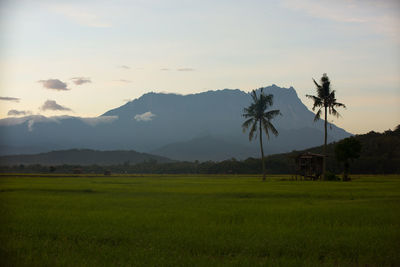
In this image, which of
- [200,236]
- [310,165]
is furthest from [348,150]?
[200,236]

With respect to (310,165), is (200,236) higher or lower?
lower

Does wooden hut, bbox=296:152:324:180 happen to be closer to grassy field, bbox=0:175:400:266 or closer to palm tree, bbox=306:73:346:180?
palm tree, bbox=306:73:346:180

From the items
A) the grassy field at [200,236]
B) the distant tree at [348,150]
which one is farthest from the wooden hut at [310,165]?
the grassy field at [200,236]

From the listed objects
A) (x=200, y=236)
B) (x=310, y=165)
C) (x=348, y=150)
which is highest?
(x=348, y=150)

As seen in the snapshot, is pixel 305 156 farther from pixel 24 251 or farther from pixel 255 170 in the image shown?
pixel 24 251

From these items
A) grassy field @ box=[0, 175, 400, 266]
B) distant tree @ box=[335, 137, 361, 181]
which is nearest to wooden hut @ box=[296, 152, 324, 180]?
distant tree @ box=[335, 137, 361, 181]

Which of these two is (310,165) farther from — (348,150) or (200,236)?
(200,236)

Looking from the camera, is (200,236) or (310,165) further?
(310,165)

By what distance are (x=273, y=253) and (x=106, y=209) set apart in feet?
39.5

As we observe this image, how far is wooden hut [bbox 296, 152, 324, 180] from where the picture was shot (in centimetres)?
6762

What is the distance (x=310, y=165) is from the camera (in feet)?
226

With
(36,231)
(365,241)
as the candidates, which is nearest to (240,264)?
(365,241)

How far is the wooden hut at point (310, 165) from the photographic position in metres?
67.6

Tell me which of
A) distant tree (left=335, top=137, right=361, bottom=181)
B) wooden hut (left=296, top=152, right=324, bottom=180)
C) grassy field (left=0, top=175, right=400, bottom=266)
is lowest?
grassy field (left=0, top=175, right=400, bottom=266)
